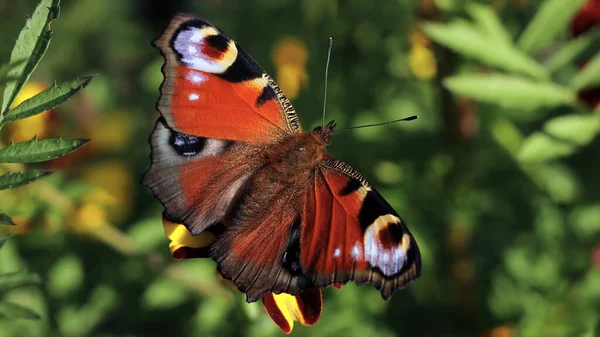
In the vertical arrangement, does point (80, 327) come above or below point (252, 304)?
below

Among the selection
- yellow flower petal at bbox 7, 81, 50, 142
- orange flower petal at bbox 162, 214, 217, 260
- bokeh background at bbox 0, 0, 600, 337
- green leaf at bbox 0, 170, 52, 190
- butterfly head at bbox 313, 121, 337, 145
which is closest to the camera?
green leaf at bbox 0, 170, 52, 190

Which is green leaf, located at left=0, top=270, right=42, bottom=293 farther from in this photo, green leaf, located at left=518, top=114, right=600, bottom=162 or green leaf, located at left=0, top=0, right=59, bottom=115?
green leaf, located at left=518, top=114, right=600, bottom=162

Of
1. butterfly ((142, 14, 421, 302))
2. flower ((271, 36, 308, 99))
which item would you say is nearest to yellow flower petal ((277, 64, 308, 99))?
flower ((271, 36, 308, 99))

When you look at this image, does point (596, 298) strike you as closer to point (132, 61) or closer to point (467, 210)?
point (467, 210)

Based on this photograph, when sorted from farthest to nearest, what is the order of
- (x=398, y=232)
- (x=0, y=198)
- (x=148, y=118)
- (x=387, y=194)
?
(x=148, y=118) → (x=387, y=194) → (x=0, y=198) → (x=398, y=232)

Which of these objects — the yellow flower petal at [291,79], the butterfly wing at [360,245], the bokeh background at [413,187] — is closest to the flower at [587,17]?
the bokeh background at [413,187]

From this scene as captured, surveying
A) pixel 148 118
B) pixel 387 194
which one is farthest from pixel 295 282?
pixel 148 118
